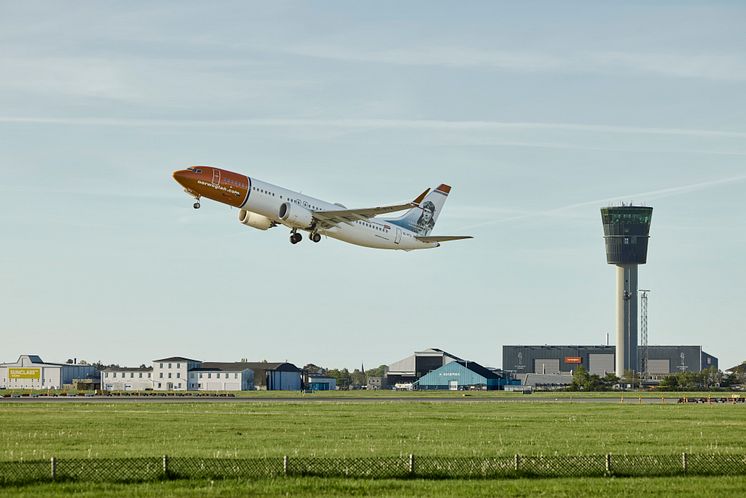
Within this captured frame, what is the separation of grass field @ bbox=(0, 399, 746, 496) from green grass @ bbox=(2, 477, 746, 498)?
41 mm

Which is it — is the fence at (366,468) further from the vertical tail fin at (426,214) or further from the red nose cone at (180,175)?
the vertical tail fin at (426,214)

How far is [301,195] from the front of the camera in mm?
92750

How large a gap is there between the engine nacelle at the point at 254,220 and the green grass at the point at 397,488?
58.6 metres

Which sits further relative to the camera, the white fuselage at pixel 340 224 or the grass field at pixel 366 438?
the white fuselage at pixel 340 224

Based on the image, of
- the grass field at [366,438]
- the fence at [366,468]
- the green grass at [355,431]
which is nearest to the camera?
the grass field at [366,438]

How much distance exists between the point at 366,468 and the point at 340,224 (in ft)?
192

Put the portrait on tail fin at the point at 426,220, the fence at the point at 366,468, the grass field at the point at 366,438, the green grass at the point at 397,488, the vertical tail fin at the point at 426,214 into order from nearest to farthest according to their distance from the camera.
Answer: the green grass at the point at 397,488 → the grass field at the point at 366,438 → the fence at the point at 366,468 → the vertical tail fin at the point at 426,214 → the portrait on tail fin at the point at 426,220

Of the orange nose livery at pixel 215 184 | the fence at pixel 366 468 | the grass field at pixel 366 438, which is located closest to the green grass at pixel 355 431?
the grass field at pixel 366 438

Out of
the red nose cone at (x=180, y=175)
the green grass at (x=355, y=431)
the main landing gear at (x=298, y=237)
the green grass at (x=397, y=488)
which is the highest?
the red nose cone at (x=180, y=175)

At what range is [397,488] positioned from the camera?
35656mm

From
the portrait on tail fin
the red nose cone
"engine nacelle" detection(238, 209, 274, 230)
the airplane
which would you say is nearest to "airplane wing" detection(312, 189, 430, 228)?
the airplane

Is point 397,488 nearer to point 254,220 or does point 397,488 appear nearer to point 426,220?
point 254,220

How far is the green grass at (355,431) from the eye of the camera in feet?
165

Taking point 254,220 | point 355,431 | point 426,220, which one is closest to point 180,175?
point 254,220
